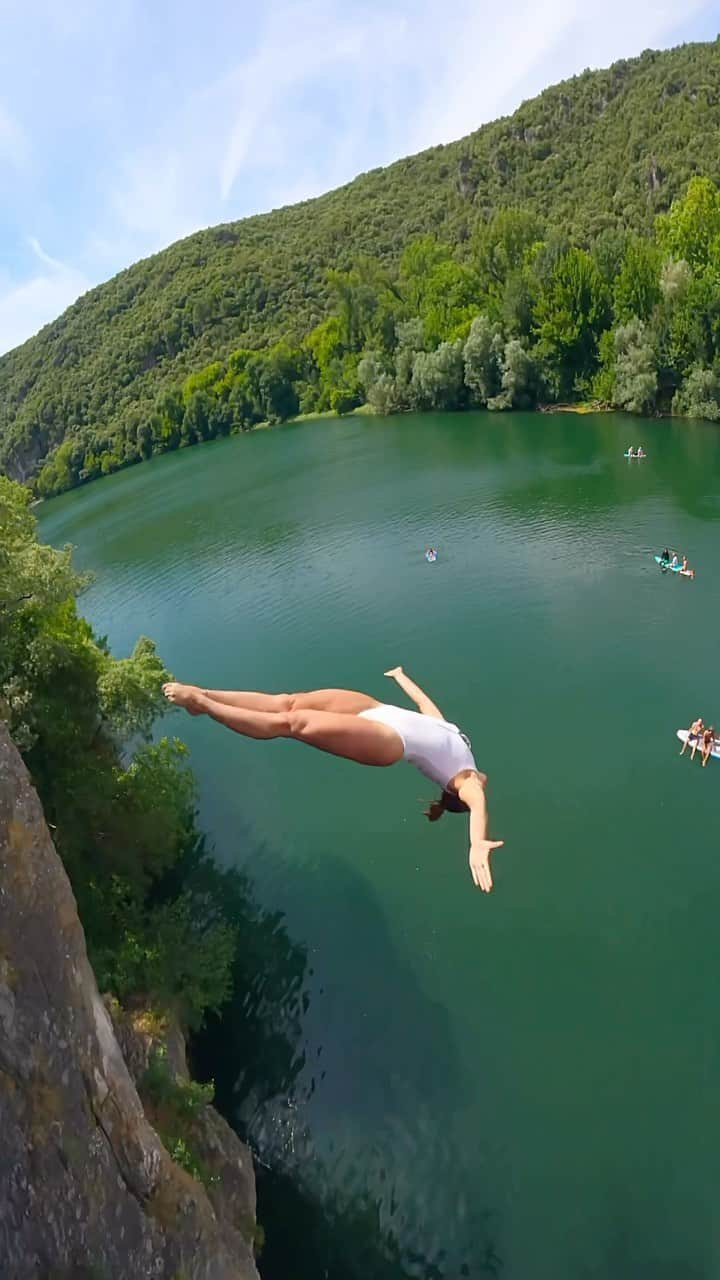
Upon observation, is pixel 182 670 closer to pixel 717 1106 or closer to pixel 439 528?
pixel 439 528

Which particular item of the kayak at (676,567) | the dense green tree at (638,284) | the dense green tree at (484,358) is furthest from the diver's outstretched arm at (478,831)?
the dense green tree at (484,358)

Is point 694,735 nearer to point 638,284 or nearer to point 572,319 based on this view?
point 638,284

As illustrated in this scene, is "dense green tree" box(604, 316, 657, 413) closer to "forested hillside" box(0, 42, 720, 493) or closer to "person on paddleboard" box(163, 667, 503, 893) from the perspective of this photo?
"forested hillside" box(0, 42, 720, 493)

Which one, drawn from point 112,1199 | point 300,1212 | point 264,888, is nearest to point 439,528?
point 264,888

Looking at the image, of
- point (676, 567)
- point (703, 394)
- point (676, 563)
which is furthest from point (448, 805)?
point (703, 394)

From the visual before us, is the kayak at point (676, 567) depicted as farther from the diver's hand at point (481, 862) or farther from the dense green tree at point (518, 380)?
the dense green tree at point (518, 380)
